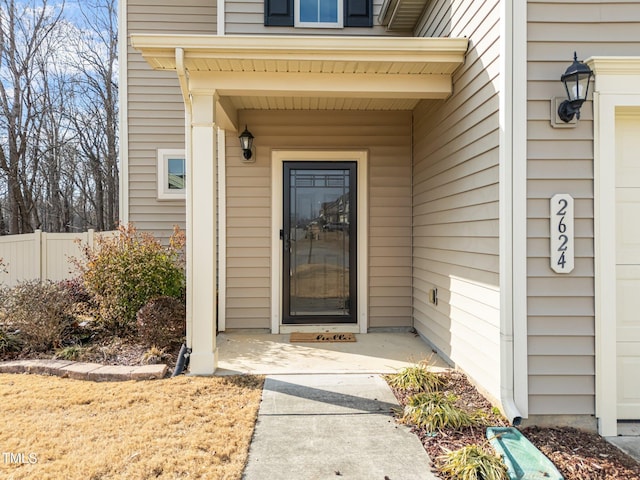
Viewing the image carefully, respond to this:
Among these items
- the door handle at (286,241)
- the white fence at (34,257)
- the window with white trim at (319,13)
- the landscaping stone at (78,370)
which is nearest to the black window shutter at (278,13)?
the window with white trim at (319,13)

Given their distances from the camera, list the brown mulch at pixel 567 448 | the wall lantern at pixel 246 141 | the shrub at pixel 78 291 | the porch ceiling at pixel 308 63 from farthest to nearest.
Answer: the shrub at pixel 78 291 < the wall lantern at pixel 246 141 < the porch ceiling at pixel 308 63 < the brown mulch at pixel 567 448

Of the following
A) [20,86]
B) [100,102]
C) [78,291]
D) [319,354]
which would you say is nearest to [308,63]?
[319,354]

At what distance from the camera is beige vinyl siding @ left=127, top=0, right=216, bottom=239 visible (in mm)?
5793

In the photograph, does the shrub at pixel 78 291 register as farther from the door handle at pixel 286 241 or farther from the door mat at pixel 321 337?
the door mat at pixel 321 337

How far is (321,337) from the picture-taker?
4398 millimetres

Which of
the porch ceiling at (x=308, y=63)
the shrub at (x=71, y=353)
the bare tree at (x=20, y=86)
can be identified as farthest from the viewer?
the bare tree at (x=20, y=86)

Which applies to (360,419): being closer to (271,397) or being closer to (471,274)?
(271,397)

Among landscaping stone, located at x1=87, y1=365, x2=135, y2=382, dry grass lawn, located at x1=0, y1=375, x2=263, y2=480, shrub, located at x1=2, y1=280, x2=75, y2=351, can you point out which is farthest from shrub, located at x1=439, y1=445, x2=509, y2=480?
shrub, located at x1=2, y1=280, x2=75, y2=351

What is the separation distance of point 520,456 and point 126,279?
12.4 ft

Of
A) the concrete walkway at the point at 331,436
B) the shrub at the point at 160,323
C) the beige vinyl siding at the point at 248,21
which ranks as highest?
the beige vinyl siding at the point at 248,21

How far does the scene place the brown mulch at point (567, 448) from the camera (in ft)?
6.55

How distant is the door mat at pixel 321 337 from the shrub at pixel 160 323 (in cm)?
122

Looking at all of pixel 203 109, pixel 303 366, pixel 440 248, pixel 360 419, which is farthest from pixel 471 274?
pixel 203 109

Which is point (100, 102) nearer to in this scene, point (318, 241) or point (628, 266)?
point (318, 241)
